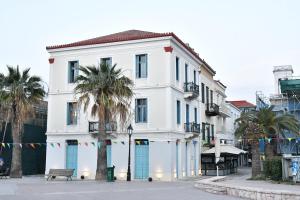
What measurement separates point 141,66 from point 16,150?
1081 cm

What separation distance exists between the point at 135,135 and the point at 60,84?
25.2ft

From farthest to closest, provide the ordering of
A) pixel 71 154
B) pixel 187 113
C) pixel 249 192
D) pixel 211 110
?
1. pixel 211 110
2. pixel 187 113
3. pixel 71 154
4. pixel 249 192

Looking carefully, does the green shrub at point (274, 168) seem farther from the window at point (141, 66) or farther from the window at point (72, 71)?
the window at point (72, 71)

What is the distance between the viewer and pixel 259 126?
3038cm

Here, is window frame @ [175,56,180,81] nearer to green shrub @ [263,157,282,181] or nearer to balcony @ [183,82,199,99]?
balcony @ [183,82,199,99]

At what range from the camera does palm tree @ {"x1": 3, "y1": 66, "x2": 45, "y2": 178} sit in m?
30.2

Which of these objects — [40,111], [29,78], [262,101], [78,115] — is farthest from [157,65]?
[262,101]

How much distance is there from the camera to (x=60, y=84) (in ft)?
111

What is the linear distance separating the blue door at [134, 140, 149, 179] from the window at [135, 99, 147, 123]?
5.29ft

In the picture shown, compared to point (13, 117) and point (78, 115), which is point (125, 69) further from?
point (13, 117)

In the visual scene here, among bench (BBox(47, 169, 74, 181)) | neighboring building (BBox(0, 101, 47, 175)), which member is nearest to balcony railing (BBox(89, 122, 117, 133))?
bench (BBox(47, 169, 74, 181))

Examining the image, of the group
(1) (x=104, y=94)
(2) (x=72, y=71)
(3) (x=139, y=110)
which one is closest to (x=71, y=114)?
(2) (x=72, y=71)

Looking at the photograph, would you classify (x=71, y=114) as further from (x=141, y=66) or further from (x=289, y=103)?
(x=289, y=103)

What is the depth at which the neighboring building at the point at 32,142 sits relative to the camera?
108 ft
